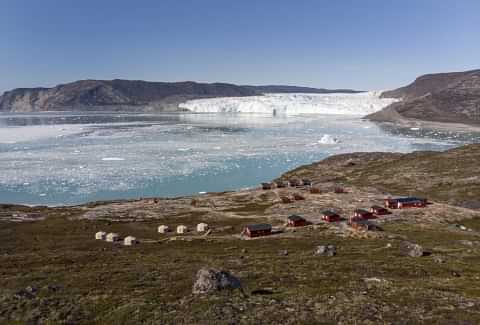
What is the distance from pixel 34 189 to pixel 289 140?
71.8 m

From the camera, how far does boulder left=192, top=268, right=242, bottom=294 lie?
18406mm

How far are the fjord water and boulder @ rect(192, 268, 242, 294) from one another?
44167 millimetres

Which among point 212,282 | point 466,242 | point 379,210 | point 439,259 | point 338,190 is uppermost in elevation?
point 212,282

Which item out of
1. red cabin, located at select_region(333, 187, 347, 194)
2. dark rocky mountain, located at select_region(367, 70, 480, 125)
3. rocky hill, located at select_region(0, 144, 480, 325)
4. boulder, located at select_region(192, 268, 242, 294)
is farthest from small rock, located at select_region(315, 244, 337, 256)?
dark rocky mountain, located at select_region(367, 70, 480, 125)

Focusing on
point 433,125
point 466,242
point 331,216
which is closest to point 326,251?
point 466,242

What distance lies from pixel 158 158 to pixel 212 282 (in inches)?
2734

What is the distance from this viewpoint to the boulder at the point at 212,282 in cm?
1841

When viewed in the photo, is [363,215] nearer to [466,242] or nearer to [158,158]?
[466,242]

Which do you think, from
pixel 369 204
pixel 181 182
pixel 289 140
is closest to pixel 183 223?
pixel 369 204

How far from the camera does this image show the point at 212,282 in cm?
1858

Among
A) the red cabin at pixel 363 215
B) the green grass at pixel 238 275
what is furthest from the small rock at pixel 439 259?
the red cabin at pixel 363 215

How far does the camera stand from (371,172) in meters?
71.3

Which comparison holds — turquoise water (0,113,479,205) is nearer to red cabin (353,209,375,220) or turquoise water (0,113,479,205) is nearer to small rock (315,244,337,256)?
red cabin (353,209,375,220)

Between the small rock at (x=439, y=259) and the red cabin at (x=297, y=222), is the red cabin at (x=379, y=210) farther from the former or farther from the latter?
the small rock at (x=439, y=259)
